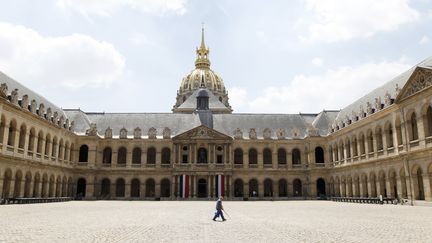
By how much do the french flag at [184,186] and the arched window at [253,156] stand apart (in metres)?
12.6

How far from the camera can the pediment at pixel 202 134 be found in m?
68.2

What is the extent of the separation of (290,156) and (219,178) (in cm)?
1361

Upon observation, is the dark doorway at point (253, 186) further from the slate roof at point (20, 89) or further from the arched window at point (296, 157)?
the slate roof at point (20, 89)

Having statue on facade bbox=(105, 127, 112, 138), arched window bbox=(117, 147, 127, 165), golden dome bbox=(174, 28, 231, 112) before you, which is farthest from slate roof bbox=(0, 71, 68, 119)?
golden dome bbox=(174, 28, 231, 112)

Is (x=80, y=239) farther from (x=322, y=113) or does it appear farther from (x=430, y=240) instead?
(x=322, y=113)

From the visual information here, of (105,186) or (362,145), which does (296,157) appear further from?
(105,186)

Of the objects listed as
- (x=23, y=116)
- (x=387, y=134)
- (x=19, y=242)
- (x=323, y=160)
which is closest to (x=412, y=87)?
(x=387, y=134)

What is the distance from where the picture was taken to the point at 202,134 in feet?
224

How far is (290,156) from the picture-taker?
68812mm

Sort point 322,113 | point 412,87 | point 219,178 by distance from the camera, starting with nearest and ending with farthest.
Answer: point 412,87 → point 219,178 → point 322,113

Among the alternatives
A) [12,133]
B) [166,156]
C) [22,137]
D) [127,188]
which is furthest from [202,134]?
[12,133]

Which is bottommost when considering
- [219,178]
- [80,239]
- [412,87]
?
[80,239]

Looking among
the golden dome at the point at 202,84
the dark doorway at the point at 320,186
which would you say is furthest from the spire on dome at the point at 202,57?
the dark doorway at the point at 320,186

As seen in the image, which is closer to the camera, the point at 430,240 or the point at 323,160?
the point at 430,240
